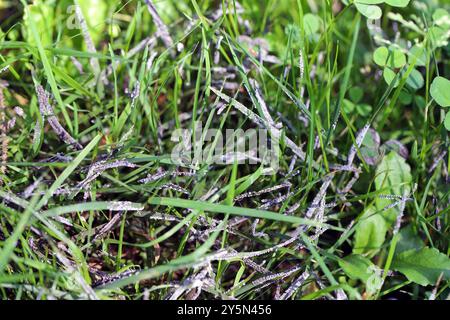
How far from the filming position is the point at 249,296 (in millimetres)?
1329

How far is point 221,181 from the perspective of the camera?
4.64ft

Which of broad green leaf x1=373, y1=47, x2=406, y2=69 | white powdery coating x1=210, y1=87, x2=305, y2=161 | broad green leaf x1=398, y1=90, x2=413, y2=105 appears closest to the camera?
white powdery coating x1=210, y1=87, x2=305, y2=161

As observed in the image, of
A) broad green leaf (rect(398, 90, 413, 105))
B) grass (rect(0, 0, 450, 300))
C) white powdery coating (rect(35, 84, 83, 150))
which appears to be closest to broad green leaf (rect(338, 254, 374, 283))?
grass (rect(0, 0, 450, 300))

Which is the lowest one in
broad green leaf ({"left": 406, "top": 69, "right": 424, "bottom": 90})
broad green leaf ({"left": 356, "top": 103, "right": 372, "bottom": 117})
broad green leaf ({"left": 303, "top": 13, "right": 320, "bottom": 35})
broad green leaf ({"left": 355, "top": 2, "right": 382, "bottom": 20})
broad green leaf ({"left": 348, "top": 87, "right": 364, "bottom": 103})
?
broad green leaf ({"left": 356, "top": 103, "right": 372, "bottom": 117})

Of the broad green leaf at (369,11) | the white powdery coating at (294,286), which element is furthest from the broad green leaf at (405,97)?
the white powdery coating at (294,286)

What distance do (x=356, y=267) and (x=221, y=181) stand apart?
406 mm

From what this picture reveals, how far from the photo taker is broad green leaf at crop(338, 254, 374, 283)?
1.23 metres

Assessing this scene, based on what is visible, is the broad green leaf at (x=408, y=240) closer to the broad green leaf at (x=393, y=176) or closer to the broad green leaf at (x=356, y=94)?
the broad green leaf at (x=393, y=176)

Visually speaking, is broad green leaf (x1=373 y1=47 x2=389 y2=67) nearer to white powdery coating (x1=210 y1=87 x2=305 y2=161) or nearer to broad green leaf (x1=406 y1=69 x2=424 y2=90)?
broad green leaf (x1=406 y1=69 x2=424 y2=90)

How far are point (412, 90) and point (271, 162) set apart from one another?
513 mm

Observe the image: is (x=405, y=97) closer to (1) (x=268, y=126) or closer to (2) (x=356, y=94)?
(2) (x=356, y=94)

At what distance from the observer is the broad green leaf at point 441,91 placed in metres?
1.35
